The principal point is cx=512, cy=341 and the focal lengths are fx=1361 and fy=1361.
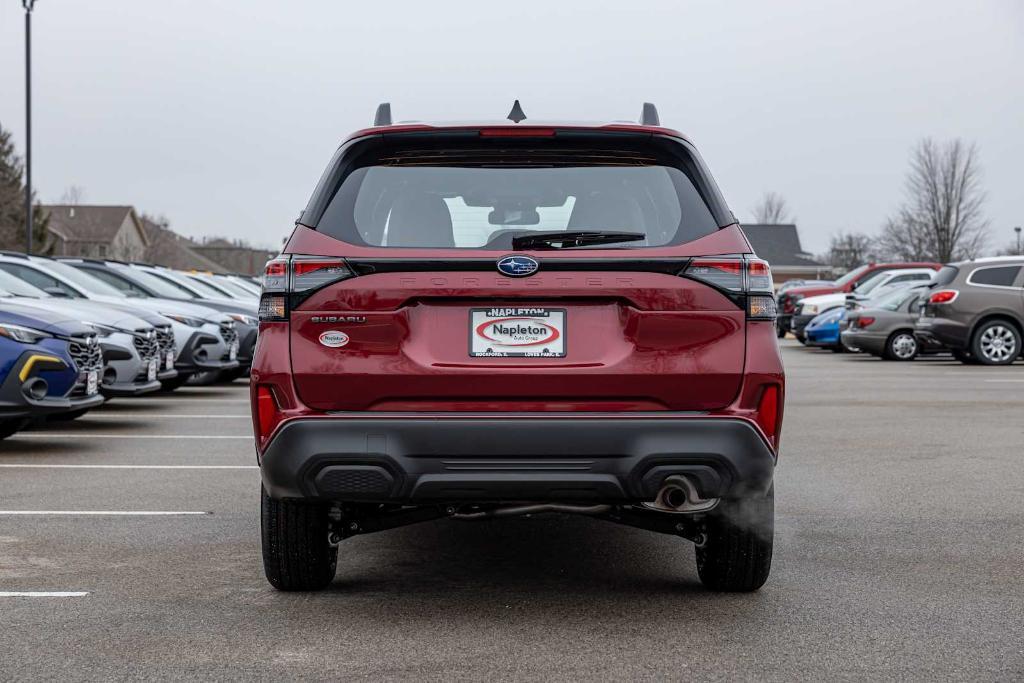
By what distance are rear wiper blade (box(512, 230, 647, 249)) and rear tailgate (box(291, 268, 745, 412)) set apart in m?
0.13

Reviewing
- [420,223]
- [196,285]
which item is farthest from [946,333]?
[420,223]

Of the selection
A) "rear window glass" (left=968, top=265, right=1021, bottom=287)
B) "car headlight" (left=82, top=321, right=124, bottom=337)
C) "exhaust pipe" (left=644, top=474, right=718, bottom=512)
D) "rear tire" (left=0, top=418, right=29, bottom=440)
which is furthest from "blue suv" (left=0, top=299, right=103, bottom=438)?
"rear window glass" (left=968, top=265, right=1021, bottom=287)

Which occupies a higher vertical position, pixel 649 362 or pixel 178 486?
pixel 649 362

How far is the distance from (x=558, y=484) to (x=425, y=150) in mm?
1353

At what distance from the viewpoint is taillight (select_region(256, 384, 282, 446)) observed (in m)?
4.86

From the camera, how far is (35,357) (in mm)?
9805

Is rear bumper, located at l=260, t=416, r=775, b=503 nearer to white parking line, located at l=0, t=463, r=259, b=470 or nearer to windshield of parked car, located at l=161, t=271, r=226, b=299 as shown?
white parking line, located at l=0, t=463, r=259, b=470

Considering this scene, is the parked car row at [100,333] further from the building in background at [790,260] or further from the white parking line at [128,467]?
the building in background at [790,260]

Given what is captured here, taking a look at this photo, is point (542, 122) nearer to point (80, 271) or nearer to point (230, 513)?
point (230, 513)

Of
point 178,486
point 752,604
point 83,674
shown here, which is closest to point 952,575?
point 752,604

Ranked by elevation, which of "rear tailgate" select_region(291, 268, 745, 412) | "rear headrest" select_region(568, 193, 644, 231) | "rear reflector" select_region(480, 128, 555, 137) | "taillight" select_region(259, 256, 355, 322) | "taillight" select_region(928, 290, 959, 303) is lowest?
"taillight" select_region(928, 290, 959, 303)

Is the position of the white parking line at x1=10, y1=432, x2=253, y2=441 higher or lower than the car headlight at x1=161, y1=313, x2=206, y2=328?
lower

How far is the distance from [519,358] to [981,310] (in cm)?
1836

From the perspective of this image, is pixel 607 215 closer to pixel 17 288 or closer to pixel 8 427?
pixel 8 427
